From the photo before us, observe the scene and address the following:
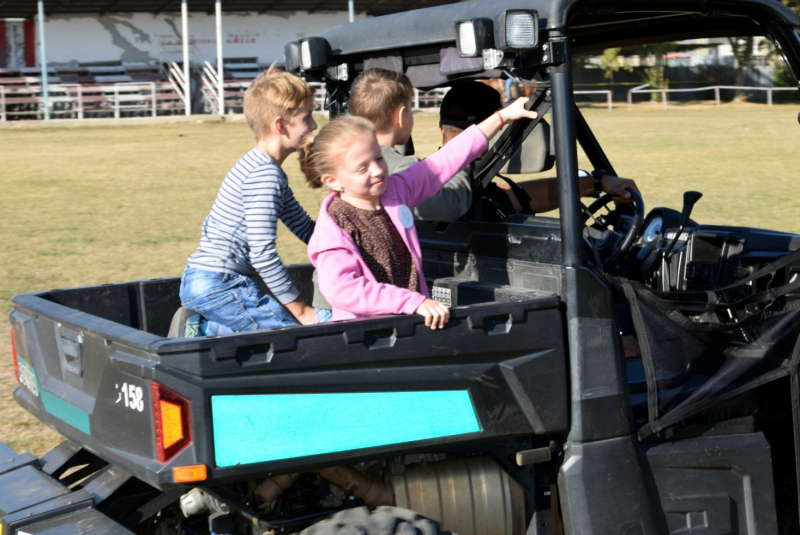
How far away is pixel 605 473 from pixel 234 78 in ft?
121

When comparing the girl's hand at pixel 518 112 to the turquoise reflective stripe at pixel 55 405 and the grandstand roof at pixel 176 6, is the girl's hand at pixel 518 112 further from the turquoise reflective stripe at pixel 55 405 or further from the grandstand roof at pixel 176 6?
the grandstand roof at pixel 176 6

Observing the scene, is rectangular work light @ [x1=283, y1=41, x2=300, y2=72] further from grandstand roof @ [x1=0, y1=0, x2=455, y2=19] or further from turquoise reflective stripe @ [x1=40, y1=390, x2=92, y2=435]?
grandstand roof @ [x1=0, y1=0, x2=455, y2=19]

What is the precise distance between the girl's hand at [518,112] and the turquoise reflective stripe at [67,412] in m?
1.53

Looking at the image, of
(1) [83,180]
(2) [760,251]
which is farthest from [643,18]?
(1) [83,180]

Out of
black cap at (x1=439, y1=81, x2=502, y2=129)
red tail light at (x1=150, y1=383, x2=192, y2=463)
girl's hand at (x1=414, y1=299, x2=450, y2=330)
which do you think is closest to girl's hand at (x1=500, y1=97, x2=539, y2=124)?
black cap at (x1=439, y1=81, x2=502, y2=129)

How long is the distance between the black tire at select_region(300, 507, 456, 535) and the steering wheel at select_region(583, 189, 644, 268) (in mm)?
930

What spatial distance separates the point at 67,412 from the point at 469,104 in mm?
1747

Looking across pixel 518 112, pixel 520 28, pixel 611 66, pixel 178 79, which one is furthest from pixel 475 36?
pixel 611 66

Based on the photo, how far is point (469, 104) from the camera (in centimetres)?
357

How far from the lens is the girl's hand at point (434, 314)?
2.58m

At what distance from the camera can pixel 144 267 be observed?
9.10 metres

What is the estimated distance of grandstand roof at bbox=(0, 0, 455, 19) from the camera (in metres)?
34.2

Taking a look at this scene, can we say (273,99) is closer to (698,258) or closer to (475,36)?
(475,36)

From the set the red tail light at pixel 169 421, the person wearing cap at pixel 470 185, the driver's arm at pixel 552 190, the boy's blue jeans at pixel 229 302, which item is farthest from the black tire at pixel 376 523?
the driver's arm at pixel 552 190
